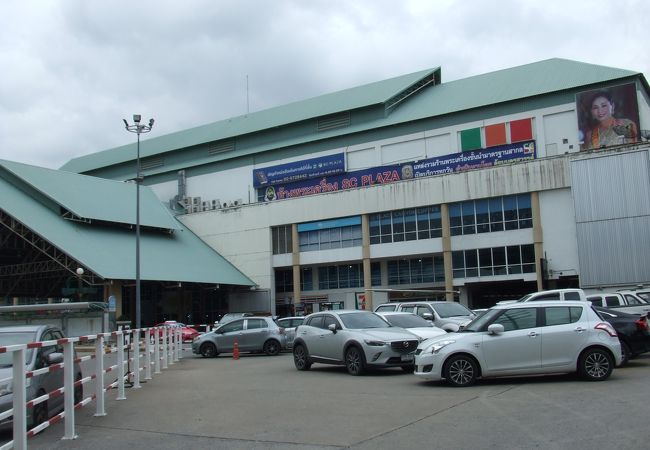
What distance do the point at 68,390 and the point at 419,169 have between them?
154 ft

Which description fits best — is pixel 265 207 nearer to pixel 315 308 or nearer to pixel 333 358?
pixel 315 308

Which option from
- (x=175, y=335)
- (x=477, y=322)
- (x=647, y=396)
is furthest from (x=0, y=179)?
(x=647, y=396)

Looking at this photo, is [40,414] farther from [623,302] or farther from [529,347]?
[623,302]

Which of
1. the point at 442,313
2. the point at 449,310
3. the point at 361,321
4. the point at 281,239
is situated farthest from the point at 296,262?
the point at 361,321

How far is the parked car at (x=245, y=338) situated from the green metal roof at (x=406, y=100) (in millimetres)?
34241

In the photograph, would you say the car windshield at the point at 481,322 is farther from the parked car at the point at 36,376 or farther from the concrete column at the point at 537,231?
the concrete column at the point at 537,231

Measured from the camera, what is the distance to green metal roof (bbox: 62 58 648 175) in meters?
53.2

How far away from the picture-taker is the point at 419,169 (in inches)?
2140

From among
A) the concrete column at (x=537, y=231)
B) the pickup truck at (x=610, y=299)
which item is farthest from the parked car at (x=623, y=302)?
the concrete column at (x=537, y=231)

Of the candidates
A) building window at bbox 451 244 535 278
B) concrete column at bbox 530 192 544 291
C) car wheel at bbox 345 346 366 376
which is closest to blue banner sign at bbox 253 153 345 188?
building window at bbox 451 244 535 278

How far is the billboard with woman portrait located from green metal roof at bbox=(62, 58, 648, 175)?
1946 millimetres

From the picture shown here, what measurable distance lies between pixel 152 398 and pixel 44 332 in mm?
2945

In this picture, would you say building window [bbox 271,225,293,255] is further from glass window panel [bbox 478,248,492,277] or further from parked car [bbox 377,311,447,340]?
parked car [bbox 377,311,447,340]

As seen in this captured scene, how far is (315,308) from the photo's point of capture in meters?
57.0
